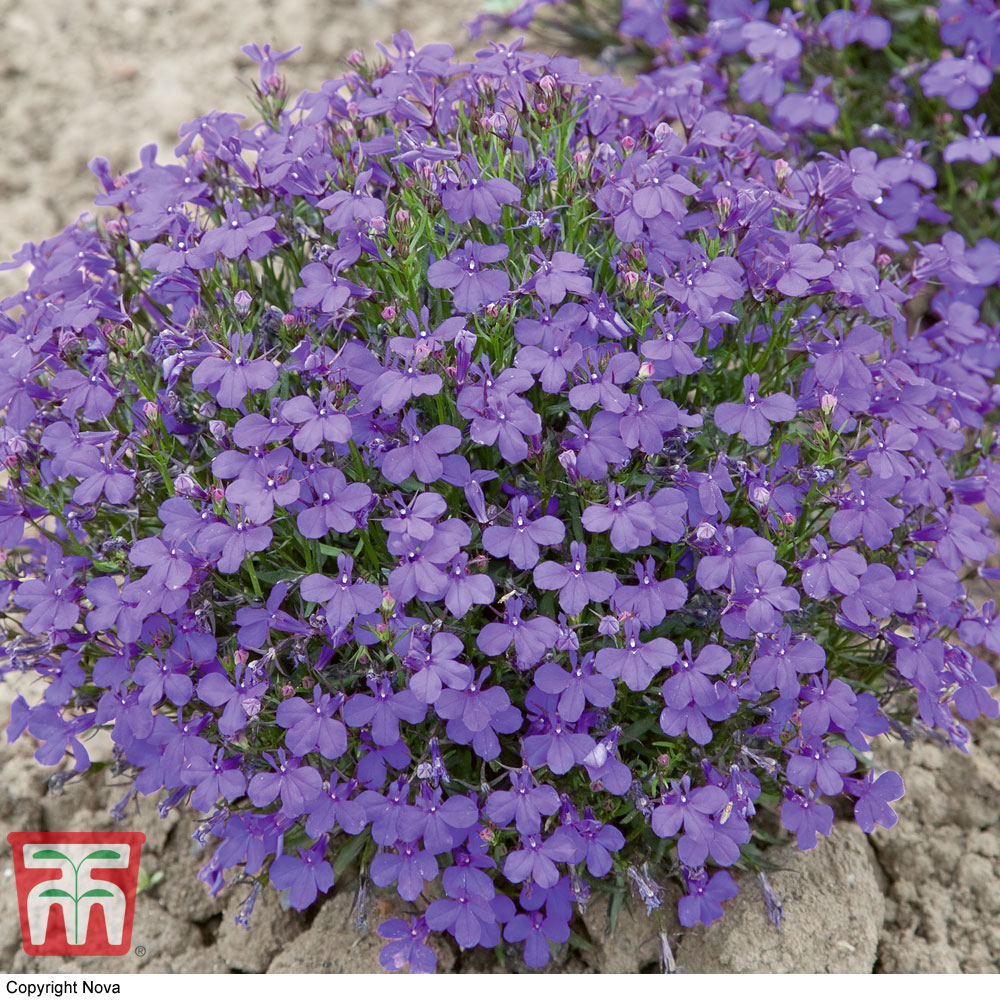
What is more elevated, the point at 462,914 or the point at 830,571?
the point at 830,571

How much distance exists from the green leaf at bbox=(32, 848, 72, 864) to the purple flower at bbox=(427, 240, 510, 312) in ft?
6.32

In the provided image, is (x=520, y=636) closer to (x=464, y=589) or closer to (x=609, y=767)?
(x=464, y=589)

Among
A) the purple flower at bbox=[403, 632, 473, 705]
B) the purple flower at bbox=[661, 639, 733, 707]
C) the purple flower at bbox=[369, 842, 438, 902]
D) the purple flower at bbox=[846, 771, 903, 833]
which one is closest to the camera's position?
the purple flower at bbox=[403, 632, 473, 705]

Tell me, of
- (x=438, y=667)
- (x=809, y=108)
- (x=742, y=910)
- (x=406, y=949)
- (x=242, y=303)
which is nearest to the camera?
(x=438, y=667)

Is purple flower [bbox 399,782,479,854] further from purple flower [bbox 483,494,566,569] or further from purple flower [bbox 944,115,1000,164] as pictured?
purple flower [bbox 944,115,1000,164]

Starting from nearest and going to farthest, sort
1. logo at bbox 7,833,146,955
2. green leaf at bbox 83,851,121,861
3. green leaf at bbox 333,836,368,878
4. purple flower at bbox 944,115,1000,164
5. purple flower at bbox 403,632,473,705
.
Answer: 1. purple flower at bbox 403,632,473,705
2. green leaf at bbox 333,836,368,878
3. logo at bbox 7,833,146,955
4. green leaf at bbox 83,851,121,861
5. purple flower at bbox 944,115,1000,164

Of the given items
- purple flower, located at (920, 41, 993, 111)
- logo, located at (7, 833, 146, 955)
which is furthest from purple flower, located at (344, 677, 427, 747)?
purple flower, located at (920, 41, 993, 111)

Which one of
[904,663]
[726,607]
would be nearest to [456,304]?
[726,607]

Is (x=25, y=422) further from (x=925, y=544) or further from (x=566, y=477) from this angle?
(x=925, y=544)

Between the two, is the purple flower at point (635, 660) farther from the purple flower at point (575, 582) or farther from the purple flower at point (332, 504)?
the purple flower at point (332, 504)

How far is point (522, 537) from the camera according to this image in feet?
6.95

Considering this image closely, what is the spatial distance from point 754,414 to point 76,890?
85.3 inches

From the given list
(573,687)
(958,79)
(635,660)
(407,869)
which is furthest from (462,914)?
(958,79)

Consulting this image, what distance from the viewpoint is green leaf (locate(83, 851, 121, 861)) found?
2939mm
